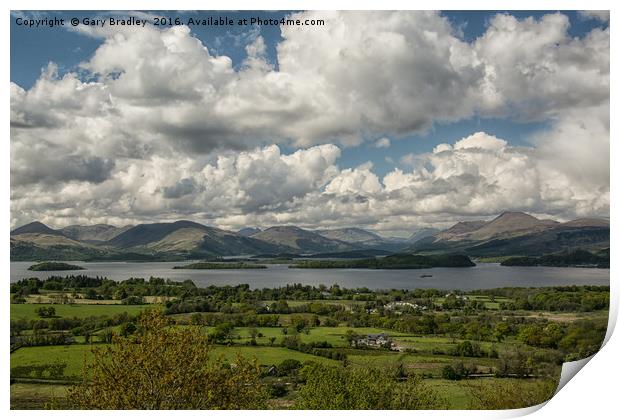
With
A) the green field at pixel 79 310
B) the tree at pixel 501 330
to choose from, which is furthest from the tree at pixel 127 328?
the tree at pixel 501 330

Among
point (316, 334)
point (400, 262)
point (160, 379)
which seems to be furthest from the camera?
point (400, 262)

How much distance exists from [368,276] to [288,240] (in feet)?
9.41

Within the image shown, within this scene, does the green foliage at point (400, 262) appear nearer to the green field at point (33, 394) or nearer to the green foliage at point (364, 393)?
the green foliage at point (364, 393)

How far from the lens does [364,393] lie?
1175 cm

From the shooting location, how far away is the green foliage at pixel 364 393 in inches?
452

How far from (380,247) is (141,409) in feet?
30.5

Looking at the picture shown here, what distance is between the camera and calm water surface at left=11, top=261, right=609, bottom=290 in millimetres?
14312

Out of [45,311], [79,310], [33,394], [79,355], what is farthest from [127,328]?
[33,394]

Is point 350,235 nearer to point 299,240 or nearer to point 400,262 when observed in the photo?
point 299,240

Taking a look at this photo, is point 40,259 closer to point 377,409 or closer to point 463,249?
point 377,409

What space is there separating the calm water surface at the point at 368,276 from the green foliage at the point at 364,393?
3221 millimetres

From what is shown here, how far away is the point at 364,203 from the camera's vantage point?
49.1 feet
